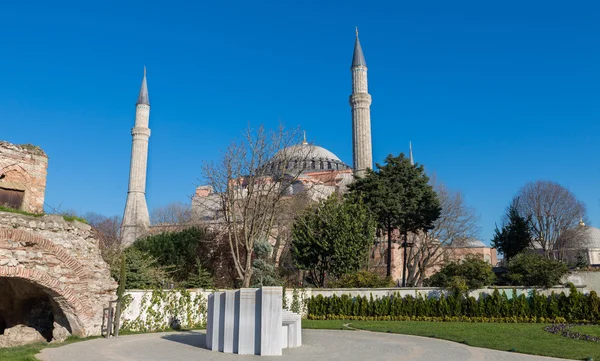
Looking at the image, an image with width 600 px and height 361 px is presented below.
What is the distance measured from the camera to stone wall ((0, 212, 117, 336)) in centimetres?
930

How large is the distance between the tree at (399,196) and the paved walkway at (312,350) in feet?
38.9

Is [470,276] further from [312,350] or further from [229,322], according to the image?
[229,322]

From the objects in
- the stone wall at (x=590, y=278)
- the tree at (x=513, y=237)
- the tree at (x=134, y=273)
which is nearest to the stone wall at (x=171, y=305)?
the tree at (x=134, y=273)

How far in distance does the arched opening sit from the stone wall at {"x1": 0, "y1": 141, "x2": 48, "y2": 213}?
1.87 metres

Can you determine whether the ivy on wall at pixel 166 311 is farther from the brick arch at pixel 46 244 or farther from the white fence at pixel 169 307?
the brick arch at pixel 46 244

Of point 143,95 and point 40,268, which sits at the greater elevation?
point 143,95

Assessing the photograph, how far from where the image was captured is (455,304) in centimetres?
1498

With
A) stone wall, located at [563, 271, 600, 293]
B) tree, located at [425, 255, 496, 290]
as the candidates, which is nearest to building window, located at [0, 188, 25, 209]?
tree, located at [425, 255, 496, 290]

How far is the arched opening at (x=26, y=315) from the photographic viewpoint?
10297 millimetres

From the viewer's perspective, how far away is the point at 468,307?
585 inches

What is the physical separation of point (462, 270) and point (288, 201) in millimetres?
11696

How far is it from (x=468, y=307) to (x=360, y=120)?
2185 centimetres

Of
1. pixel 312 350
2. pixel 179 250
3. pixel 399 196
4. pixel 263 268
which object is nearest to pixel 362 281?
pixel 263 268

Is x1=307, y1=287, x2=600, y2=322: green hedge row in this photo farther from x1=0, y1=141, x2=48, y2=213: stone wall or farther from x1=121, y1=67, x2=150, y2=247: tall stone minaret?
x1=121, y1=67, x2=150, y2=247: tall stone minaret
